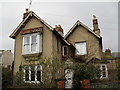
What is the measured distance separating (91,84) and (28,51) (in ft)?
31.5

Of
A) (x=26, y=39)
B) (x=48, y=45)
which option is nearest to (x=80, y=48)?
(x=48, y=45)

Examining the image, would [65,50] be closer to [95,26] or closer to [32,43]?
[32,43]

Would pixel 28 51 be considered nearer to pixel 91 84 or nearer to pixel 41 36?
pixel 41 36

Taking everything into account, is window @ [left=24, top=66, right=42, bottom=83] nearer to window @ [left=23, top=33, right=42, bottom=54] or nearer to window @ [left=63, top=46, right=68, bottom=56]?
window @ [left=23, top=33, right=42, bottom=54]

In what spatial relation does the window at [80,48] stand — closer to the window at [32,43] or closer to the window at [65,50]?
the window at [65,50]

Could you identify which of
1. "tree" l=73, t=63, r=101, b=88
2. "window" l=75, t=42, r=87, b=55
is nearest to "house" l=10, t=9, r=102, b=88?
"window" l=75, t=42, r=87, b=55

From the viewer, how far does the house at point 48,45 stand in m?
19.8

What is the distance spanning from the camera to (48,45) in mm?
20766

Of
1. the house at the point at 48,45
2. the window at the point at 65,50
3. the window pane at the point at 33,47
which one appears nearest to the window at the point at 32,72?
the house at the point at 48,45

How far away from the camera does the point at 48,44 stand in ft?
68.2

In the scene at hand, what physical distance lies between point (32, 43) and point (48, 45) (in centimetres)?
206

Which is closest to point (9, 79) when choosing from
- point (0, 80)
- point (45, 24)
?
point (0, 80)

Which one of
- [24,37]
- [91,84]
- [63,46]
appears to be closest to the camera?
[91,84]

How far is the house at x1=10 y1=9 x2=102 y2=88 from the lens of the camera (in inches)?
781
